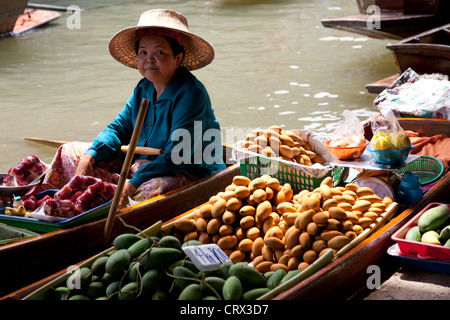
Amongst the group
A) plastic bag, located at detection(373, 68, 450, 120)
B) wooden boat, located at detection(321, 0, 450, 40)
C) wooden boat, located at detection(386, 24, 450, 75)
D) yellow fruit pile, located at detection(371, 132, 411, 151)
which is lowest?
plastic bag, located at detection(373, 68, 450, 120)

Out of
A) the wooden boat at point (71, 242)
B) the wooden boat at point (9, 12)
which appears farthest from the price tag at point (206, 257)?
the wooden boat at point (9, 12)

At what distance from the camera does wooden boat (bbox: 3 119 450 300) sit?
200 centimetres

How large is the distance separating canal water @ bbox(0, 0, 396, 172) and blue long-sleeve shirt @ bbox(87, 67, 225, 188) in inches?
70.9

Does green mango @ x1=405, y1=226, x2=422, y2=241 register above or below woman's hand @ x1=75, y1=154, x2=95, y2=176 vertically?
below

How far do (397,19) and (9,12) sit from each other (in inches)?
251

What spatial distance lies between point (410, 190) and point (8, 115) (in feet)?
15.3

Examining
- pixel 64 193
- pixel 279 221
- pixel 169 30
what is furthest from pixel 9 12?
pixel 279 221

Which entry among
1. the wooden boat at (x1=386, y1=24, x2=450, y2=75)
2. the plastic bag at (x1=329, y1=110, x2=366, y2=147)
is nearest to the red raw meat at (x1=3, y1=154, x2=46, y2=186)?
the plastic bag at (x1=329, y1=110, x2=366, y2=147)

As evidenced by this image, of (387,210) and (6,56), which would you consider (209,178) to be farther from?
(6,56)

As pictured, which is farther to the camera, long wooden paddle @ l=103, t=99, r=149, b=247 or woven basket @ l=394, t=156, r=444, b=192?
woven basket @ l=394, t=156, r=444, b=192

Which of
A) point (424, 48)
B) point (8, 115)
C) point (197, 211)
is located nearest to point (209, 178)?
point (197, 211)

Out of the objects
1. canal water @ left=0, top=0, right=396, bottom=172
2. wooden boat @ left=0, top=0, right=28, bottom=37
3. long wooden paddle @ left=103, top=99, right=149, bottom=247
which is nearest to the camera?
long wooden paddle @ left=103, top=99, right=149, bottom=247

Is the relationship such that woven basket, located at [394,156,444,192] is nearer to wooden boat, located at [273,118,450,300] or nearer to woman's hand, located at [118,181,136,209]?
wooden boat, located at [273,118,450,300]

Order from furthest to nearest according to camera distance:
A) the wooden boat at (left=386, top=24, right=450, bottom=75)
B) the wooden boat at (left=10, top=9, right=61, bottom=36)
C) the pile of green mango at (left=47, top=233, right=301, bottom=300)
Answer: the wooden boat at (left=10, top=9, right=61, bottom=36)
the wooden boat at (left=386, top=24, right=450, bottom=75)
the pile of green mango at (left=47, top=233, right=301, bottom=300)
